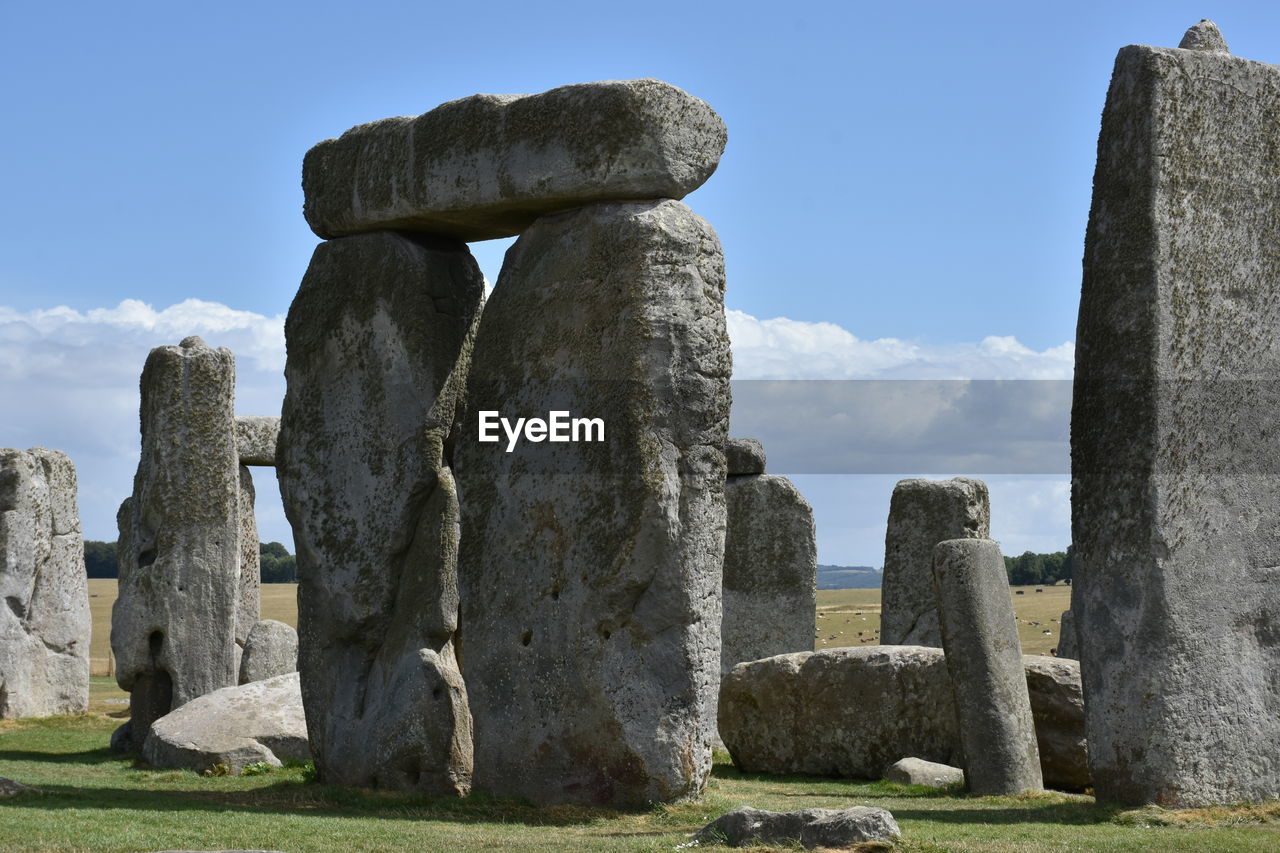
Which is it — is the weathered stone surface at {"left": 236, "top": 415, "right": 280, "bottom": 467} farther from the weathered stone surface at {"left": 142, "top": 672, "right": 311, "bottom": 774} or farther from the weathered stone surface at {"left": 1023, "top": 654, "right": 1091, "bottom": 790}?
the weathered stone surface at {"left": 1023, "top": 654, "right": 1091, "bottom": 790}

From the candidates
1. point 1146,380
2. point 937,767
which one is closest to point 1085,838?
point 1146,380

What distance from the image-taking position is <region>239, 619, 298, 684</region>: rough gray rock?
64.1 ft

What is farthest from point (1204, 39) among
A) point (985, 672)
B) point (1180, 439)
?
point (985, 672)

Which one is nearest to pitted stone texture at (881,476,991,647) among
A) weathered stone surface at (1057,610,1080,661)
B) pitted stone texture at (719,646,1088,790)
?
weathered stone surface at (1057,610,1080,661)

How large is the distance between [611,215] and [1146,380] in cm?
355

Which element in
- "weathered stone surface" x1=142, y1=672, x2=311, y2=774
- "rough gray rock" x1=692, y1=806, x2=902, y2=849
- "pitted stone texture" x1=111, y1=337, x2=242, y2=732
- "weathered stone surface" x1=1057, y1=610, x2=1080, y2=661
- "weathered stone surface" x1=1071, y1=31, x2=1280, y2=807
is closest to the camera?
"rough gray rock" x1=692, y1=806, x2=902, y2=849

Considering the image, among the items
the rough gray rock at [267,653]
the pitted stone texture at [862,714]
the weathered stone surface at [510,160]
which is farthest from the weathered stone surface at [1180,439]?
the rough gray rock at [267,653]

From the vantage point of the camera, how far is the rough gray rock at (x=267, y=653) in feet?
64.1

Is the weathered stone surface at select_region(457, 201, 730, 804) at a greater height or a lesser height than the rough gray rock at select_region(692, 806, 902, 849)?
greater

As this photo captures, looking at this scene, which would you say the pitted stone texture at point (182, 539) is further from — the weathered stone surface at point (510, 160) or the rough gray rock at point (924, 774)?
the rough gray rock at point (924, 774)

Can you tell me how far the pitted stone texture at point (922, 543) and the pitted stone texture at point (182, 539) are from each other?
7.44m

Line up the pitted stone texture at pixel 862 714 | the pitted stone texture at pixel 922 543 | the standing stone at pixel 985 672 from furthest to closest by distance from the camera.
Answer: the pitted stone texture at pixel 922 543
the pitted stone texture at pixel 862 714
the standing stone at pixel 985 672

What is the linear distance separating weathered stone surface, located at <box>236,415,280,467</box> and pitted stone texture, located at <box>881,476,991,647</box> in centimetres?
743

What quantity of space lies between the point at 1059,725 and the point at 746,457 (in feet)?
29.4
